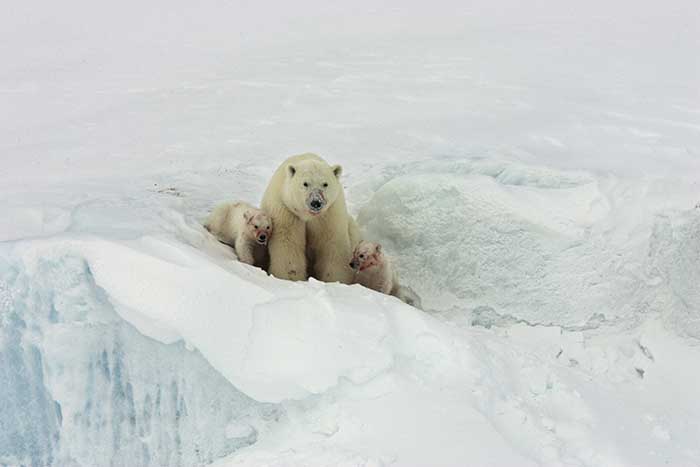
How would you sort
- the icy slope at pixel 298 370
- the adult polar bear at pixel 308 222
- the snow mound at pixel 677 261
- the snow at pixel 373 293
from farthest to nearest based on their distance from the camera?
the adult polar bear at pixel 308 222, the snow mound at pixel 677 261, the snow at pixel 373 293, the icy slope at pixel 298 370

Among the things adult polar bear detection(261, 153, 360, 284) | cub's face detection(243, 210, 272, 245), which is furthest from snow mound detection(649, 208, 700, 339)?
cub's face detection(243, 210, 272, 245)

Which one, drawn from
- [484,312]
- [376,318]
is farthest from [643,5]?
[376,318]

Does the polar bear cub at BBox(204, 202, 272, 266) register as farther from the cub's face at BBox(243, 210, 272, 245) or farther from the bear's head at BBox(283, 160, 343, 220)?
the bear's head at BBox(283, 160, 343, 220)

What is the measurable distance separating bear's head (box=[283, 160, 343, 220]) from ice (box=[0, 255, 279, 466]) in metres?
1.38

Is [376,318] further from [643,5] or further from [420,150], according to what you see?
[643,5]

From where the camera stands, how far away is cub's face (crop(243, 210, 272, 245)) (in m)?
4.48

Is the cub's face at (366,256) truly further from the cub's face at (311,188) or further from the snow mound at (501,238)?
the snow mound at (501,238)

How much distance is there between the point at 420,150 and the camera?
6.48m

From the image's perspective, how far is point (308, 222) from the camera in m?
4.70

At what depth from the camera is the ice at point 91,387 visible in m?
3.23

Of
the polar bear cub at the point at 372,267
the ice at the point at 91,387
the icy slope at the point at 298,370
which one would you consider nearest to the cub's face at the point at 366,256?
the polar bear cub at the point at 372,267

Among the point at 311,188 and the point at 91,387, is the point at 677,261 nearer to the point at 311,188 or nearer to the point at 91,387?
the point at 311,188

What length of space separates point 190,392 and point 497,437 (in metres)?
1.37

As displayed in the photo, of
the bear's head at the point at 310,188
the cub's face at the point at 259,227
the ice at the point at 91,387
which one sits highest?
the bear's head at the point at 310,188
